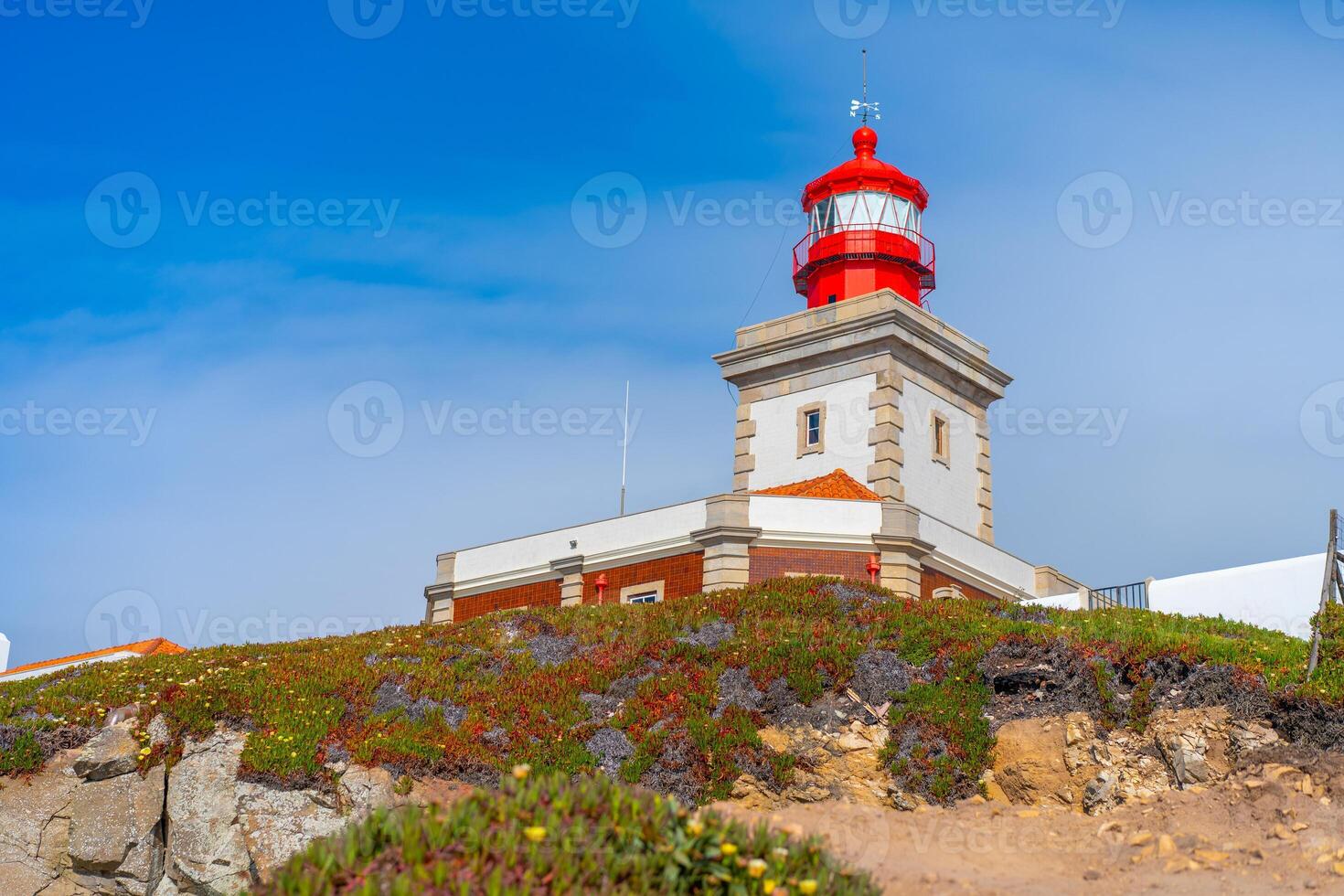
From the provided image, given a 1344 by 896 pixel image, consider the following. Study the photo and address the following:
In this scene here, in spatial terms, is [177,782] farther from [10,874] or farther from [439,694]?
[439,694]

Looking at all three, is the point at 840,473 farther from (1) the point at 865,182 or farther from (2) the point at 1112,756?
(2) the point at 1112,756

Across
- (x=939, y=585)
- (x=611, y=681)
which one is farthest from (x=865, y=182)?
(x=611, y=681)

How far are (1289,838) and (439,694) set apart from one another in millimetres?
12052

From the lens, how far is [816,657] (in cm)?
2134

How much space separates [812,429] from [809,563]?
566 centimetres

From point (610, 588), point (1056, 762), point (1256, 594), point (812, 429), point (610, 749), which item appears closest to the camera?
point (1056, 762)

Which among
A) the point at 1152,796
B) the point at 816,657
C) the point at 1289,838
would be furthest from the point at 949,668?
the point at 1289,838

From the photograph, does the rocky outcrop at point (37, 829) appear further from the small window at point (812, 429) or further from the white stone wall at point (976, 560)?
the small window at point (812, 429)

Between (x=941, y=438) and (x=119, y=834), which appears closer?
(x=119, y=834)

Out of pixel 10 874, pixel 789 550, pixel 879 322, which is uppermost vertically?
pixel 879 322

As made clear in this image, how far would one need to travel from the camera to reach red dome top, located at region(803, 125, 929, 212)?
124 ft

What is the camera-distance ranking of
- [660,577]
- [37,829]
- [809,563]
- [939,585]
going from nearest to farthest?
[37,829] < [809,563] < [660,577] < [939,585]

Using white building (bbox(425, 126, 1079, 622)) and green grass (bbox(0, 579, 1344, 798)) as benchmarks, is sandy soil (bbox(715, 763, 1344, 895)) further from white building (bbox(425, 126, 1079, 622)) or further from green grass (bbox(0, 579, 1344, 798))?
white building (bbox(425, 126, 1079, 622))

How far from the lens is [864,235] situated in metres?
37.2
